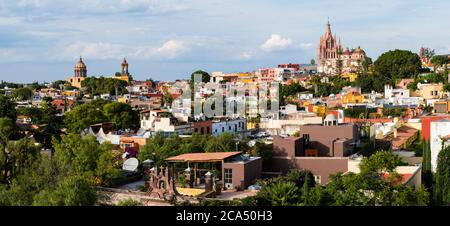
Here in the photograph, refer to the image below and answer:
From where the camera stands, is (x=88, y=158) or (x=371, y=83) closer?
(x=88, y=158)

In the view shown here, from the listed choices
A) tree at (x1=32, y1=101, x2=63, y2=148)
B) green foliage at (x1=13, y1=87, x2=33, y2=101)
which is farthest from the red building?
green foliage at (x1=13, y1=87, x2=33, y2=101)

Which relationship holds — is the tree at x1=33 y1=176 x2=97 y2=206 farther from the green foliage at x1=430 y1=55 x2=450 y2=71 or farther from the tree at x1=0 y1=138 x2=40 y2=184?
the green foliage at x1=430 y1=55 x2=450 y2=71

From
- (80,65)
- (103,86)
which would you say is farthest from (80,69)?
(103,86)

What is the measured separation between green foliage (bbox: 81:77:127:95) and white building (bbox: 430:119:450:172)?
30165mm

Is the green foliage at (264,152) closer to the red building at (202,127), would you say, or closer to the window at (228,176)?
the window at (228,176)

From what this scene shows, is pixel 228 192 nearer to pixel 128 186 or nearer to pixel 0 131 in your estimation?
pixel 128 186

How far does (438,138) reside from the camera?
49.1 ft

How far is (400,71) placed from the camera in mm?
36156

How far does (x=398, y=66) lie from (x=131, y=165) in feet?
81.0

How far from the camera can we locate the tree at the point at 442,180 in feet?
42.5

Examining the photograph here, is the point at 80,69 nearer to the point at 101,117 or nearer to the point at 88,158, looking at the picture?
the point at 101,117

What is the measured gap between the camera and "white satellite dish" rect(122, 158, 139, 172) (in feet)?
51.9
